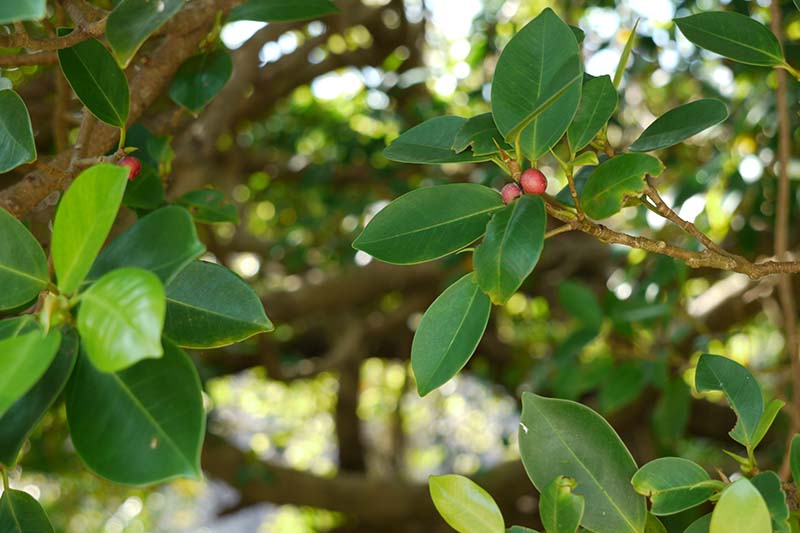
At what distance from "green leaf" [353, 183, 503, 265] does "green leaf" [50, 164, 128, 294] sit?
8.5 inches

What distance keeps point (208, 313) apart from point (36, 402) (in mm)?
127

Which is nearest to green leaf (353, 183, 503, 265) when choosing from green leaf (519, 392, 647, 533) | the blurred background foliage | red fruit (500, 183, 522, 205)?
red fruit (500, 183, 522, 205)

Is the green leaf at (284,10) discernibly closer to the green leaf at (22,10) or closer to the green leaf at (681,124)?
the green leaf at (681,124)

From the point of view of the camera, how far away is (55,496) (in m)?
3.96

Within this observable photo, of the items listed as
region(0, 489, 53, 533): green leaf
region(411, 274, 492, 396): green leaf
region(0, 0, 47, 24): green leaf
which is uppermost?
region(0, 0, 47, 24): green leaf

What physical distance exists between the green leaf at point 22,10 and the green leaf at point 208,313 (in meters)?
0.23

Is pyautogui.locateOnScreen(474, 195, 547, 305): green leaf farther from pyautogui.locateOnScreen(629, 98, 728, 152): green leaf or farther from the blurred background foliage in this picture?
the blurred background foliage

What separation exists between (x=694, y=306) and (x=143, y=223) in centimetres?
192

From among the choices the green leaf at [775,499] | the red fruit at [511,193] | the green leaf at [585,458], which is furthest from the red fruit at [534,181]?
the green leaf at [775,499]

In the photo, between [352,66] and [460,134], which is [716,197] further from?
[460,134]

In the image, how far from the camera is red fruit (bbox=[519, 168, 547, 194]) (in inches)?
26.2

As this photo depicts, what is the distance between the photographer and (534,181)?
665mm

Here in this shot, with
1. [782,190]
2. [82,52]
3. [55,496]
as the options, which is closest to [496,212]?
[82,52]

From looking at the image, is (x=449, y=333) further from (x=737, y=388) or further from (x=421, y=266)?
(x=421, y=266)
